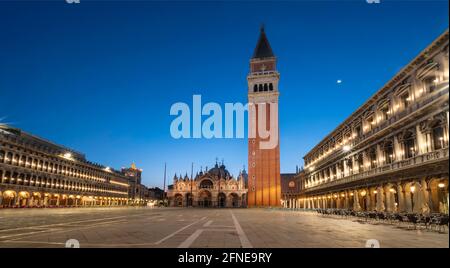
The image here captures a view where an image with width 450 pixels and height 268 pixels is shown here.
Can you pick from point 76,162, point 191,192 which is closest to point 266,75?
point 191,192

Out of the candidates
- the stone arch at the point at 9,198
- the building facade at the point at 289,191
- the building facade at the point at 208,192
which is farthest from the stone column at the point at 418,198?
the building facade at the point at 208,192

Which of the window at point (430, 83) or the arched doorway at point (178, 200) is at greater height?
the window at point (430, 83)

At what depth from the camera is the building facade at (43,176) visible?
211 feet

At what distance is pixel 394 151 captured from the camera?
2244cm

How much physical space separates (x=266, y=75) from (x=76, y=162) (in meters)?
62.8

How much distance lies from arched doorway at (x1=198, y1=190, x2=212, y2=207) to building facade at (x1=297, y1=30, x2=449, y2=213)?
213 ft

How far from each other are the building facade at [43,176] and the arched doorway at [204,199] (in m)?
34.5

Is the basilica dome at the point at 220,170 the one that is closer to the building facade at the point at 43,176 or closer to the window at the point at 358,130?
the building facade at the point at 43,176

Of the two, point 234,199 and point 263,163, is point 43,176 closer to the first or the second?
point 263,163

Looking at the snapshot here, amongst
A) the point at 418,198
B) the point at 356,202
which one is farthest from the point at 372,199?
the point at 418,198

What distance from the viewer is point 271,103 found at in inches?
3580

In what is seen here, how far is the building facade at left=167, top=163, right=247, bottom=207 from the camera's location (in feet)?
394

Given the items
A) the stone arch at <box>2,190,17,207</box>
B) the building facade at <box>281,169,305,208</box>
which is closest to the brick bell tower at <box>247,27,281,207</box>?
the building facade at <box>281,169,305,208</box>
